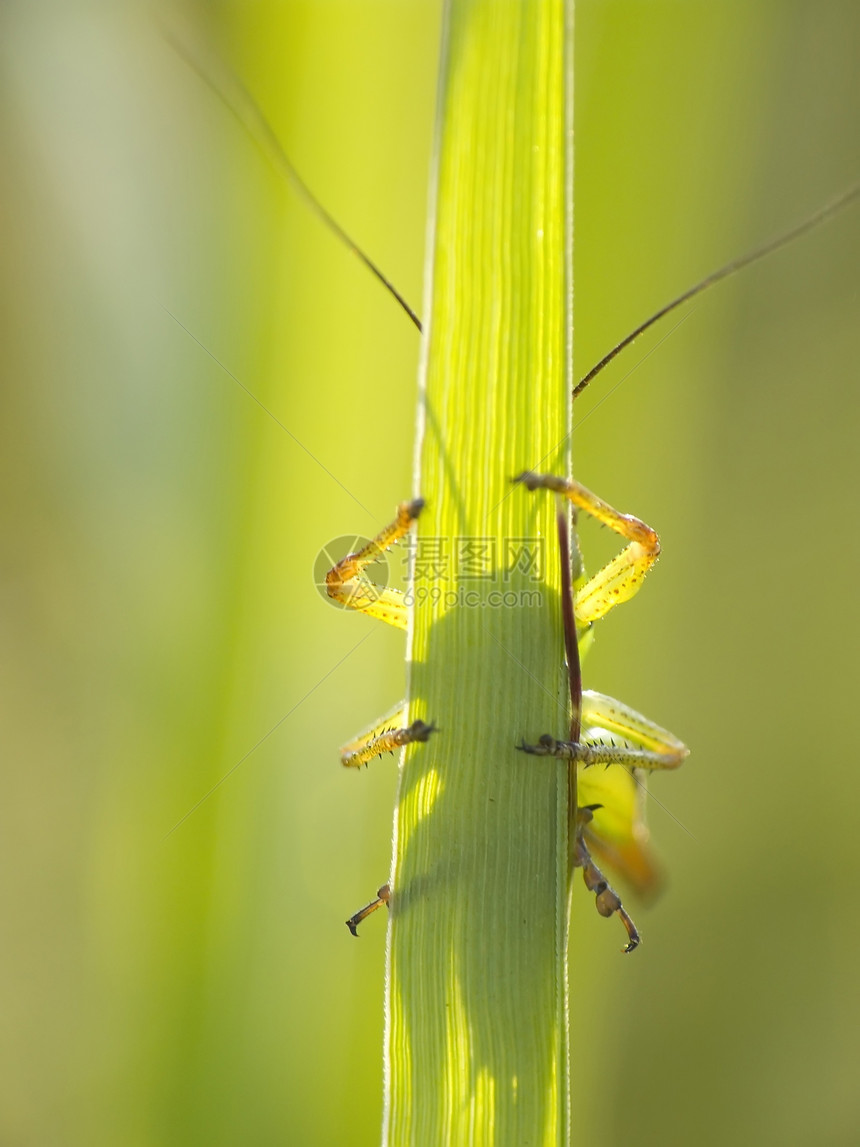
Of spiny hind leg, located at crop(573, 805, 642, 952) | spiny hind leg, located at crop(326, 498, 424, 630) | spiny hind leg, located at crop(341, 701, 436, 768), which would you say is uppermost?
spiny hind leg, located at crop(326, 498, 424, 630)

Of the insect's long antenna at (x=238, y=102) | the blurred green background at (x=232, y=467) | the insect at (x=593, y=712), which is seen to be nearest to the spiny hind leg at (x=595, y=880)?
the insect at (x=593, y=712)

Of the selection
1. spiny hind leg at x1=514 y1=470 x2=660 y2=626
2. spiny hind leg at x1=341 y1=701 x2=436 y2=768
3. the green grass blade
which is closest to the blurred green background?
spiny hind leg at x1=341 y1=701 x2=436 y2=768

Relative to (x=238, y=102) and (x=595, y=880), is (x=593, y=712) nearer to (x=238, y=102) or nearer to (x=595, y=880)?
(x=595, y=880)

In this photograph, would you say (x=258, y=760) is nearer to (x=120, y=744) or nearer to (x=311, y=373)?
(x=120, y=744)

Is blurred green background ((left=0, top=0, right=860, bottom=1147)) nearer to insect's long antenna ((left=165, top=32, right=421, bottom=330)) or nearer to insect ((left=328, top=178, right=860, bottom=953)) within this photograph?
insect's long antenna ((left=165, top=32, right=421, bottom=330))

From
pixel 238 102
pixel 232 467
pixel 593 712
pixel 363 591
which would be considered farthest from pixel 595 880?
pixel 238 102

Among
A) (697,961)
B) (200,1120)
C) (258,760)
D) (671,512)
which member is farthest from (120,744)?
(697,961)
